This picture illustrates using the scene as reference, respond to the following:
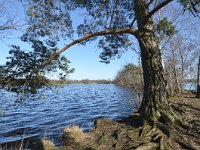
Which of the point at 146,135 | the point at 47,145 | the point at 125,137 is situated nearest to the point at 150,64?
the point at 146,135

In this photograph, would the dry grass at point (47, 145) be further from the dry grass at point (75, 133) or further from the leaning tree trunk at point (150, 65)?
the leaning tree trunk at point (150, 65)

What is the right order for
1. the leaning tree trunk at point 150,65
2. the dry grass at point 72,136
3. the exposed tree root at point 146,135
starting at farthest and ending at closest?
the leaning tree trunk at point 150,65 → the dry grass at point 72,136 → the exposed tree root at point 146,135

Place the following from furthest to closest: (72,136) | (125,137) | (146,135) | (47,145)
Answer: (72,136)
(47,145)
(125,137)
(146,135)

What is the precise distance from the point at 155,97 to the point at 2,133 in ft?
32.9

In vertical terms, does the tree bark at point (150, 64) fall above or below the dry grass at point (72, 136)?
above

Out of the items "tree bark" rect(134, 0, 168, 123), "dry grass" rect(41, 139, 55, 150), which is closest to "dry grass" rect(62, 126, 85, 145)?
"dry grass" rect(41, 139, 55, 150)

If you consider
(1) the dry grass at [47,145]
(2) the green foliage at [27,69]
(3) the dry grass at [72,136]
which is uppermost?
(2) the green foliage at [27,69]

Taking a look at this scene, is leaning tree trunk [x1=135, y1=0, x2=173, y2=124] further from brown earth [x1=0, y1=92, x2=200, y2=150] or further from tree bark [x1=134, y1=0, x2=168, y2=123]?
brown earth [x1=0, y1=92, x2=200, y2=150]

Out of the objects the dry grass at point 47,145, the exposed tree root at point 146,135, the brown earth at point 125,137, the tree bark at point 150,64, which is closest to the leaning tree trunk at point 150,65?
the tree bark at point 150,64

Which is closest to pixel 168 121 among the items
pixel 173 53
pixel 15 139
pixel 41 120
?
pixel 15 139

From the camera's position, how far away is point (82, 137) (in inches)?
443

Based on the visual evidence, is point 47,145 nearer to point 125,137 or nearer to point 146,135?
point 125,137

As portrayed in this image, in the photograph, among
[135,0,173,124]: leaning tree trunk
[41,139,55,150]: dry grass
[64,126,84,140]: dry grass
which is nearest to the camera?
[41,139,55,150]: dry grass

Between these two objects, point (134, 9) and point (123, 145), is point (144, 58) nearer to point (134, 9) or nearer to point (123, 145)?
point (134, 9)
